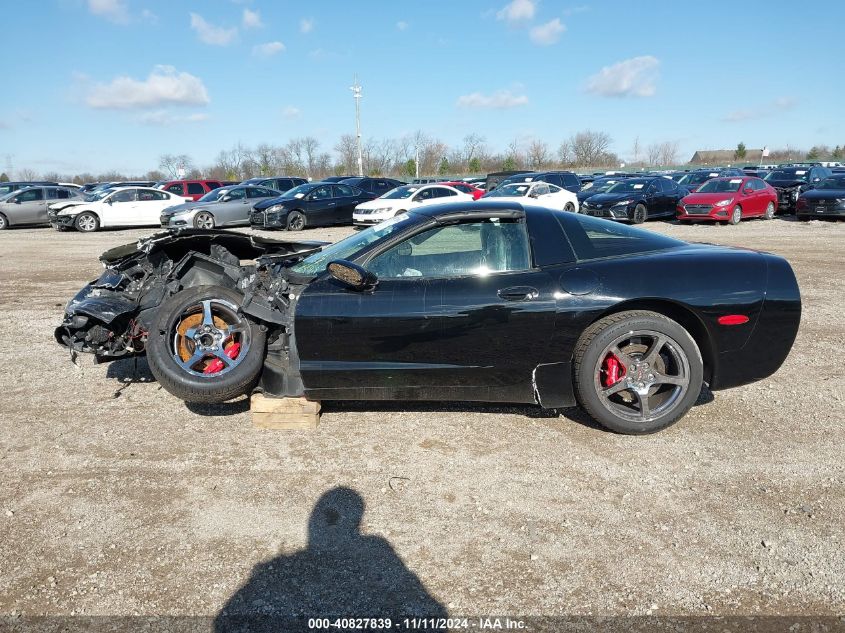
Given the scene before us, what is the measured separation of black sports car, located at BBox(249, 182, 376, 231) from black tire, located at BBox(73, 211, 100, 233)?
5442 mm

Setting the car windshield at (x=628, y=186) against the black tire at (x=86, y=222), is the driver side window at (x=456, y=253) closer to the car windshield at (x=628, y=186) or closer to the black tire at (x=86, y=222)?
the car windshield at (x=628, y=186)

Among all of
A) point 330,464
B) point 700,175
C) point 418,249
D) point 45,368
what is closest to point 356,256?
point 418,249

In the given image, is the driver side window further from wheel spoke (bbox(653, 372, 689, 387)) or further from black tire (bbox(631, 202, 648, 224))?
black tire (bbox(631, 202, 648, 224))

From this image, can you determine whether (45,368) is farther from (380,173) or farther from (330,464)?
(380,173)

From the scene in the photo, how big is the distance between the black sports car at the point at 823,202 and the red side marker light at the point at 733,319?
17668 mm

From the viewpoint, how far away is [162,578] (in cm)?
259

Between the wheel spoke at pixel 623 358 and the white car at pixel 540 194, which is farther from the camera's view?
the white car at pixel 540 194

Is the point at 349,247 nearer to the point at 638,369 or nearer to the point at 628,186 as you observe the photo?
the point at 638,369

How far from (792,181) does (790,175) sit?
4.34ft

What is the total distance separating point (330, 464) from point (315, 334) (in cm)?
80

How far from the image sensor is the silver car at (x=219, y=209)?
62.5 feet

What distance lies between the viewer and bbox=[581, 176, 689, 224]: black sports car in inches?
713

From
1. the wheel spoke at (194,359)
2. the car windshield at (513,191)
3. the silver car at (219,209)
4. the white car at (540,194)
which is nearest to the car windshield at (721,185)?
the white car at (540,194)

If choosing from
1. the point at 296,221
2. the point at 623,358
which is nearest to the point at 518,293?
the point at 623,358
